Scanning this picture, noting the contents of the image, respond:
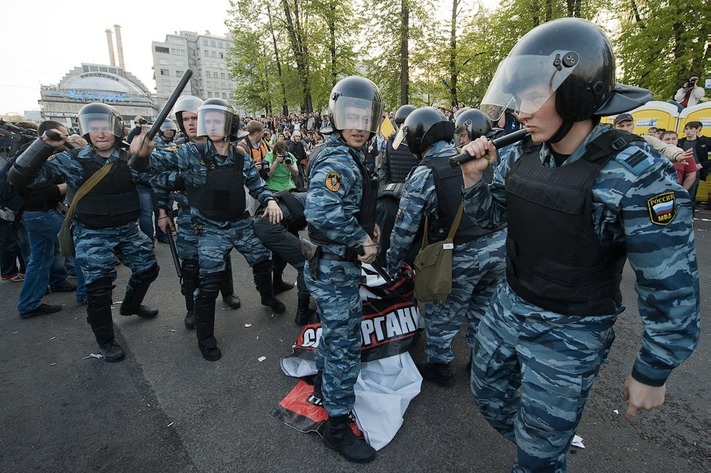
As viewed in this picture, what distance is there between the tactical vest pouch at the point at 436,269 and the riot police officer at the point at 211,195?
147 cm

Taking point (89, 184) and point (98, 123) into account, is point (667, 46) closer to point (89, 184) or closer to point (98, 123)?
point (98, 123)

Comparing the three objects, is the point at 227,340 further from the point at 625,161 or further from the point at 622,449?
the point at 625,161

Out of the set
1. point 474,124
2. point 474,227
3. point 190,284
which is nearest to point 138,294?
point 190,284

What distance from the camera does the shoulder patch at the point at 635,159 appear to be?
4.13 ft

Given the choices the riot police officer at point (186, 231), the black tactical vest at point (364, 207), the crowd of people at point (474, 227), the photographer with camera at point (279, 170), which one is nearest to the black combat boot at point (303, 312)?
the crowd of people at point (474, 227)

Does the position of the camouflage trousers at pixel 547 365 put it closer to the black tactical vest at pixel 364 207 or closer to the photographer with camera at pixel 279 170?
the black tactical vest at pixel 364 207

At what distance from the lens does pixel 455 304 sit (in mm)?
2814

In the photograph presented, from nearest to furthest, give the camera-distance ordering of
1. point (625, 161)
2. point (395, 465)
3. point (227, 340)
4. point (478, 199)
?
point (625, 161) → point (478, 199) → point (395, 465) → point (227, 340)

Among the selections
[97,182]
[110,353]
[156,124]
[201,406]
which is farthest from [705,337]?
[97,182]

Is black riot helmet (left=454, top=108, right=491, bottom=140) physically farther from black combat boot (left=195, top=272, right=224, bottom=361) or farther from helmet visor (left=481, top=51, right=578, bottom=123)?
black combat boot (left=195, top=272, right=224, bottom=361)

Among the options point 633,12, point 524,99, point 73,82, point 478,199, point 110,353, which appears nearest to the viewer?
point 524,99

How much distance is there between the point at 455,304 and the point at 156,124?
2.78 meters

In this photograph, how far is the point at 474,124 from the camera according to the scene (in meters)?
3.90

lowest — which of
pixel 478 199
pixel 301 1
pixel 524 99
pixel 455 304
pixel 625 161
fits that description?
pixel 455 304
